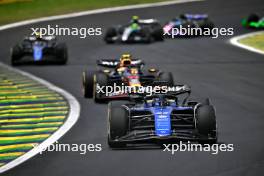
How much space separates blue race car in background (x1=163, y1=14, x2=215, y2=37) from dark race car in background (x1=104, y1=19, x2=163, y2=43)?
173cm

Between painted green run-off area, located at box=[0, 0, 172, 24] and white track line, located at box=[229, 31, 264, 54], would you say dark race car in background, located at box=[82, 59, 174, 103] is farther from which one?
painted green run-off area, located at box=[0, 0, 172, 24]

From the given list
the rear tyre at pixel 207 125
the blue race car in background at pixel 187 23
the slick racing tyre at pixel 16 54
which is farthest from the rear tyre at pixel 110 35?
the rear tyre at pixel 207 125

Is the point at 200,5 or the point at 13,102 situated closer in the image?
the point at 13,102

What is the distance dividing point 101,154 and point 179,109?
1.87 meters

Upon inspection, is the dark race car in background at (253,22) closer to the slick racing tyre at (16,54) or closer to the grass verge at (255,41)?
the grass verge at (255,41)

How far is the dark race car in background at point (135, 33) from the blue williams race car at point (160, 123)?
1979 centimetres

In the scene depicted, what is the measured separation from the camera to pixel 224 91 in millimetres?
23781

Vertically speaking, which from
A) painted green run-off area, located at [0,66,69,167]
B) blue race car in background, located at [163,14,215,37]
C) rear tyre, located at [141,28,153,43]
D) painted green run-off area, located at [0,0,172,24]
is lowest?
painted green run-off area, located at [0,66,69,167]

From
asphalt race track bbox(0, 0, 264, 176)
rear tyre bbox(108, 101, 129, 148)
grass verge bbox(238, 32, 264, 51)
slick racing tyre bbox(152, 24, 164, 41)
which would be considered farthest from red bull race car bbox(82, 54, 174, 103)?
slick racing tyre bbox(152, 24, 164, 41)

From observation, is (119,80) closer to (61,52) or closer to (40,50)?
(61,52)

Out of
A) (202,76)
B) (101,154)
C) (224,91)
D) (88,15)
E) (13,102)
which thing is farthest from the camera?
(88,15)

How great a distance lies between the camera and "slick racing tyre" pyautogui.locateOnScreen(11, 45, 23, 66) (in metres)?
30.0

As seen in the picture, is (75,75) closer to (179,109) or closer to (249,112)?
(249,112)

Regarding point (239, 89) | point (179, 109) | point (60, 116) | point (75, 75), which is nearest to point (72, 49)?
point (75, 75)
